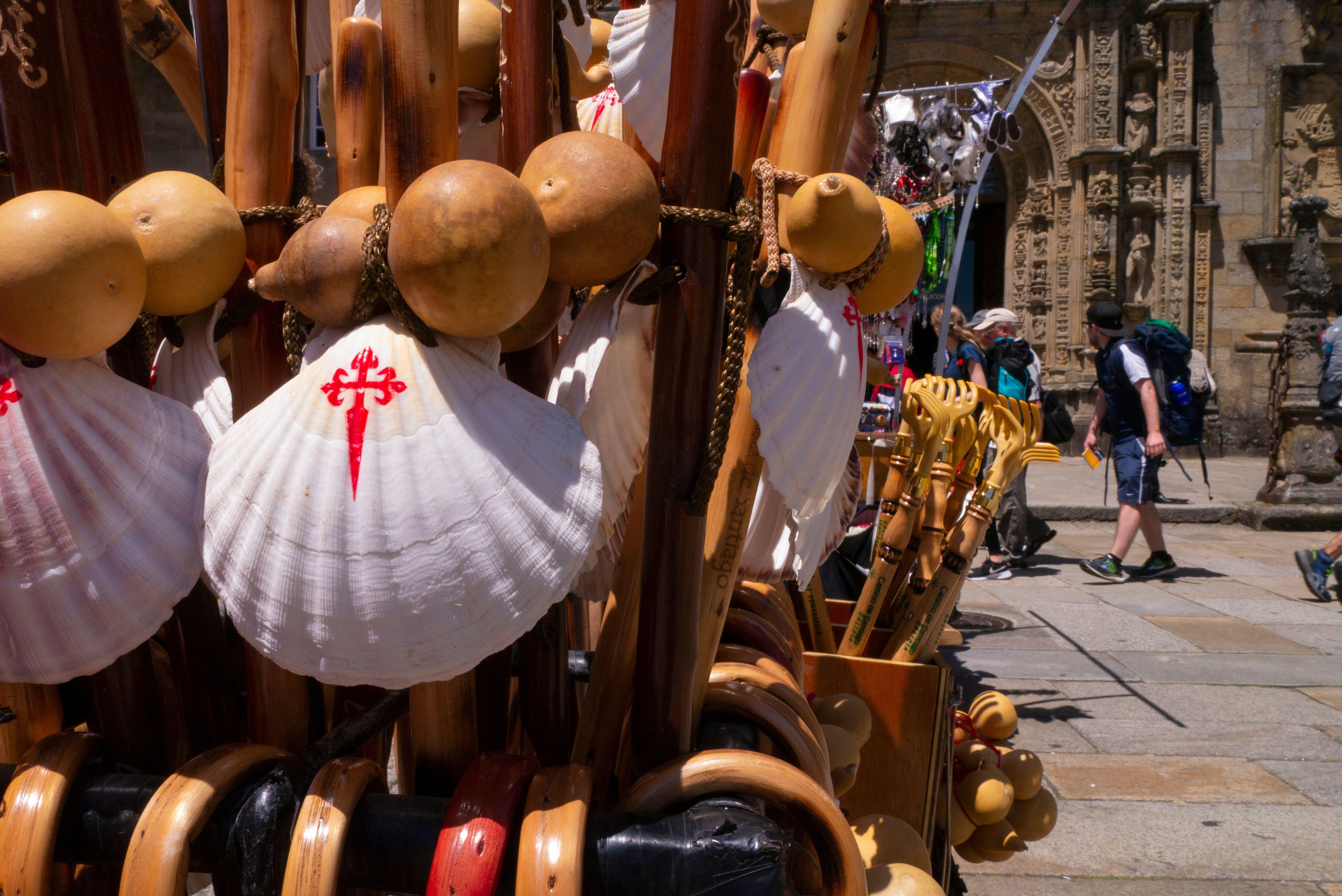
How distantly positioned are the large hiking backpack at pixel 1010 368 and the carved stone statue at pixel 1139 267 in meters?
5.90

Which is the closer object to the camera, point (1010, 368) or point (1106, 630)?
point (1106, 630)

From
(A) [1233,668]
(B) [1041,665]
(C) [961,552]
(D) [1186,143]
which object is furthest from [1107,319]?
(D) [1186,143]

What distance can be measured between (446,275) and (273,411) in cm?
12

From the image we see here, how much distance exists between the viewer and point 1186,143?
9.71 metres

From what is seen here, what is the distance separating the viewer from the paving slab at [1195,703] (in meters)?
2.60

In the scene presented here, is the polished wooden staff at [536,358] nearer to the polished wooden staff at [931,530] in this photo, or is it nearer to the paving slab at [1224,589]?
Answer: the polished wooden staff at [931,530]

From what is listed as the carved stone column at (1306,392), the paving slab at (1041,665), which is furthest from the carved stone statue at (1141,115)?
the paving slab at (1041,665)

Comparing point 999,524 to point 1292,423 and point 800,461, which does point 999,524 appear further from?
point 800,461

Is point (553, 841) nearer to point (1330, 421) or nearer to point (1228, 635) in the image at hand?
point (1228, 635)

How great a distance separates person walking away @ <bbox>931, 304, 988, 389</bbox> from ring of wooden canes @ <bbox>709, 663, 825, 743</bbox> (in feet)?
13.2

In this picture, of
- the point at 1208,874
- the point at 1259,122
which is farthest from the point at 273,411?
the point at 1259,122

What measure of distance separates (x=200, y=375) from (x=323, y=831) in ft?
0.91

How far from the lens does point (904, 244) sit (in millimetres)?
604

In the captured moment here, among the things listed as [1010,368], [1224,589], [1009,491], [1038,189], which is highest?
[1038,189]
